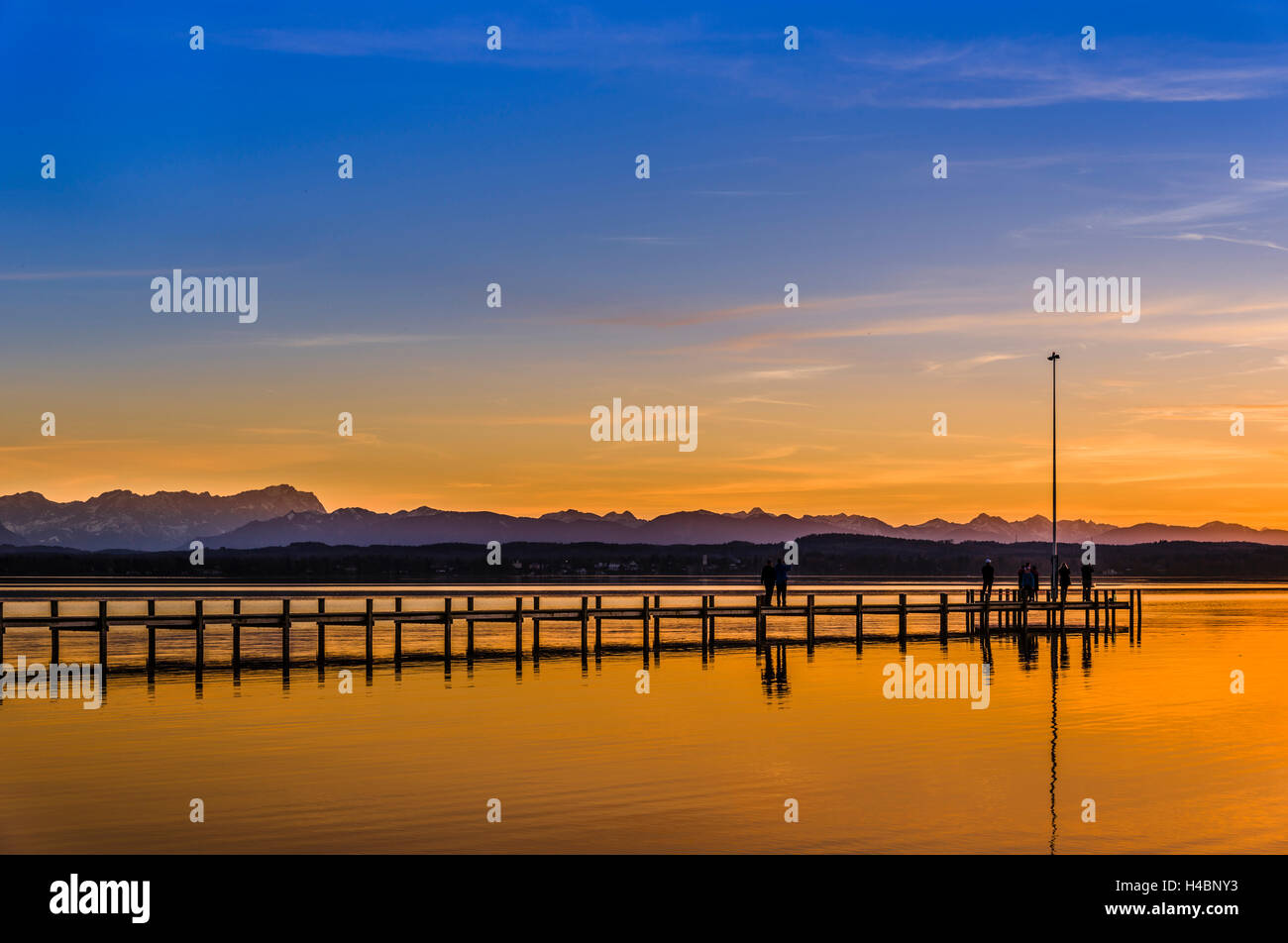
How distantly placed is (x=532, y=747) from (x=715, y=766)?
3703mm

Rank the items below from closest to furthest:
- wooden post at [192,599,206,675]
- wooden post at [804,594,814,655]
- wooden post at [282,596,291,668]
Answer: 1. wooden post at [192,599,206,675]
2. wooden post at [282,596,291,668]
3. wooden post at [804,594,814,655]

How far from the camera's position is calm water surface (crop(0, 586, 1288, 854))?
1695cm

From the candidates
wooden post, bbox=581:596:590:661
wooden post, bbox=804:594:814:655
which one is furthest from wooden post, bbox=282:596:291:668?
wooden post, bbox=804:594:814:655

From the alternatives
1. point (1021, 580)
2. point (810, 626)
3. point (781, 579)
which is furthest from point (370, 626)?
point (1021, 580)

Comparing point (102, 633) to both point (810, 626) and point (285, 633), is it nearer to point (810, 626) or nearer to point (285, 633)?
point (285, 633)

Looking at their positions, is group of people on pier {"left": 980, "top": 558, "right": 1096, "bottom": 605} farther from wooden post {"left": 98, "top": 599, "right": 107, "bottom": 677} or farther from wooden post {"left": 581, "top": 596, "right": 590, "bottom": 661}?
wooden post {"left": 98, "top": 599, "right": 107, "bottom": 677}

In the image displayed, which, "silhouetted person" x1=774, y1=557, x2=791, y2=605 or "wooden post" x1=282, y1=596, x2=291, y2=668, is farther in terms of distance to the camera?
"silhouetted person" x1=774, y1=557, x2=791, y2=605

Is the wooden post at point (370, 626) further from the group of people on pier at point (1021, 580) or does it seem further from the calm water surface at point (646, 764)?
the group of people on pier at point (1021, 580)

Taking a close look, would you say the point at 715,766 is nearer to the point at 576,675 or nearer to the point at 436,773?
the point at 436,773

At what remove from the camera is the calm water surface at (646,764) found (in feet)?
55.6

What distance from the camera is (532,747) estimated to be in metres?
23.7

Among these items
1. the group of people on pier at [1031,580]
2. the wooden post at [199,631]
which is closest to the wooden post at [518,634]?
the wooden post at [199,631]
